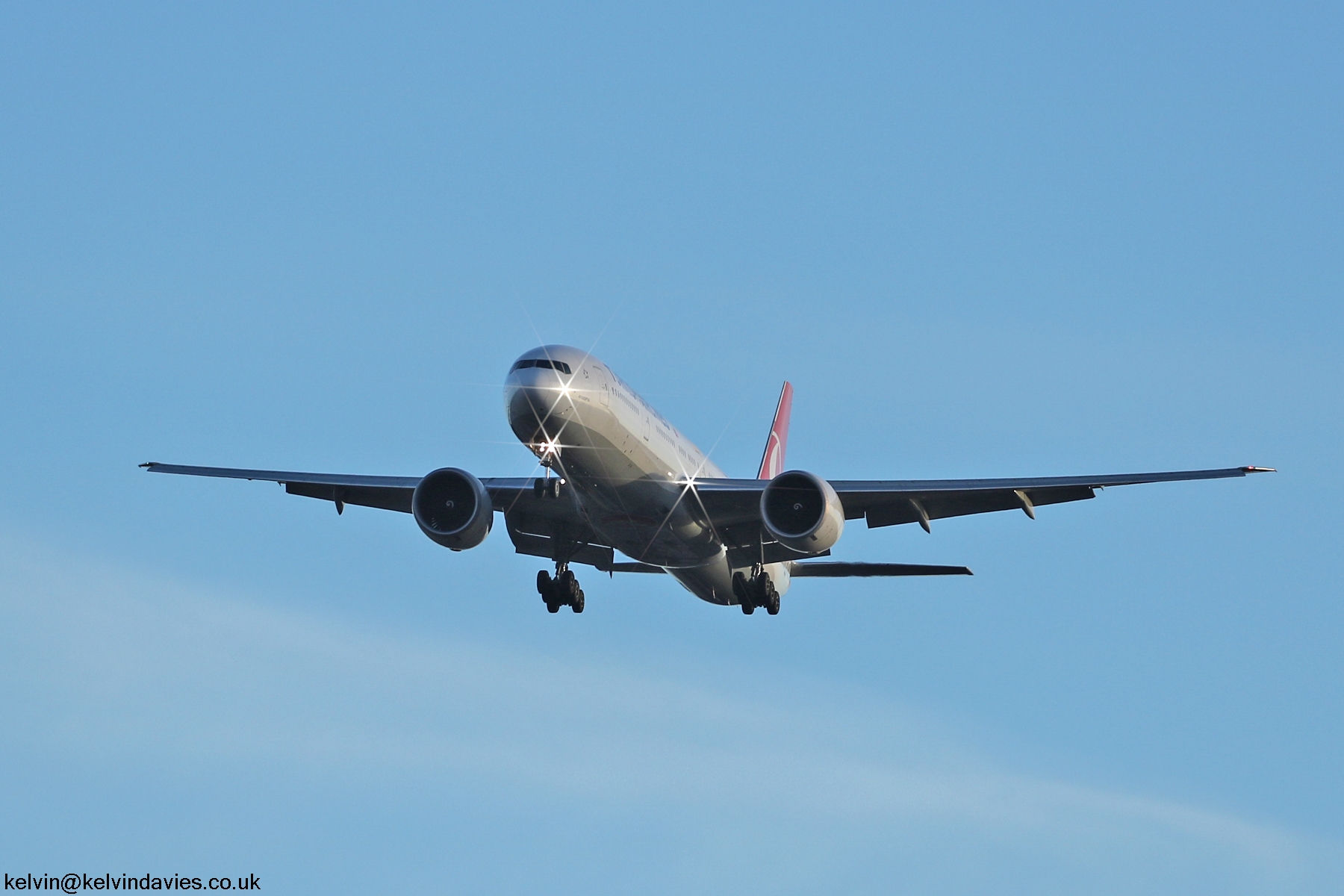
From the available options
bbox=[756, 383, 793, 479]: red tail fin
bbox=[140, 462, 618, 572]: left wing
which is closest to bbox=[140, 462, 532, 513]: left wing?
bbox=[140, 462, 618, 572]: left wing

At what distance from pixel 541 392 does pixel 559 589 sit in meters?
8.40

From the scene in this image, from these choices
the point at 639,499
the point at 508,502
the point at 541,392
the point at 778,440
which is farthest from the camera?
the point at 778,440

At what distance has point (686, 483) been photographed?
118 feet

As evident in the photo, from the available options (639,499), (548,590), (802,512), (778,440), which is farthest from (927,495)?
(778,440)

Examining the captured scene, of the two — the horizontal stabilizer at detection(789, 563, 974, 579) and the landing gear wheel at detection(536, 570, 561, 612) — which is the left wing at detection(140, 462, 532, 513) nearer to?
the landing gear wheel at detection(536, 570, 561, 612)

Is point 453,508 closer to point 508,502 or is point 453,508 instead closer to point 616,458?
point 508,502

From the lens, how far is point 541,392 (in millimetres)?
32469

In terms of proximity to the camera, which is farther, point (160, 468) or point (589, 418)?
point (160, 468)

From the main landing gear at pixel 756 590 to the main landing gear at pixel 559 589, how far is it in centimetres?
375

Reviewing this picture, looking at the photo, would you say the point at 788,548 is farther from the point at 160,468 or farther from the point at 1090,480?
the point at 160,468

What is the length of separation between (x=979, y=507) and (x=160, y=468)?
63.6ft

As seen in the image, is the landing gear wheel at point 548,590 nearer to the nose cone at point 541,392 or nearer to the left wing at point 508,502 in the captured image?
the left wing at point 508,502

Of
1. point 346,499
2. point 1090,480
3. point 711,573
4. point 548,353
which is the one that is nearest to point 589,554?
point 711,573

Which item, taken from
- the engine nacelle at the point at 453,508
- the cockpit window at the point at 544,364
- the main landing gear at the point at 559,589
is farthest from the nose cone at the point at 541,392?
the main landing gear at the point at 559,589
